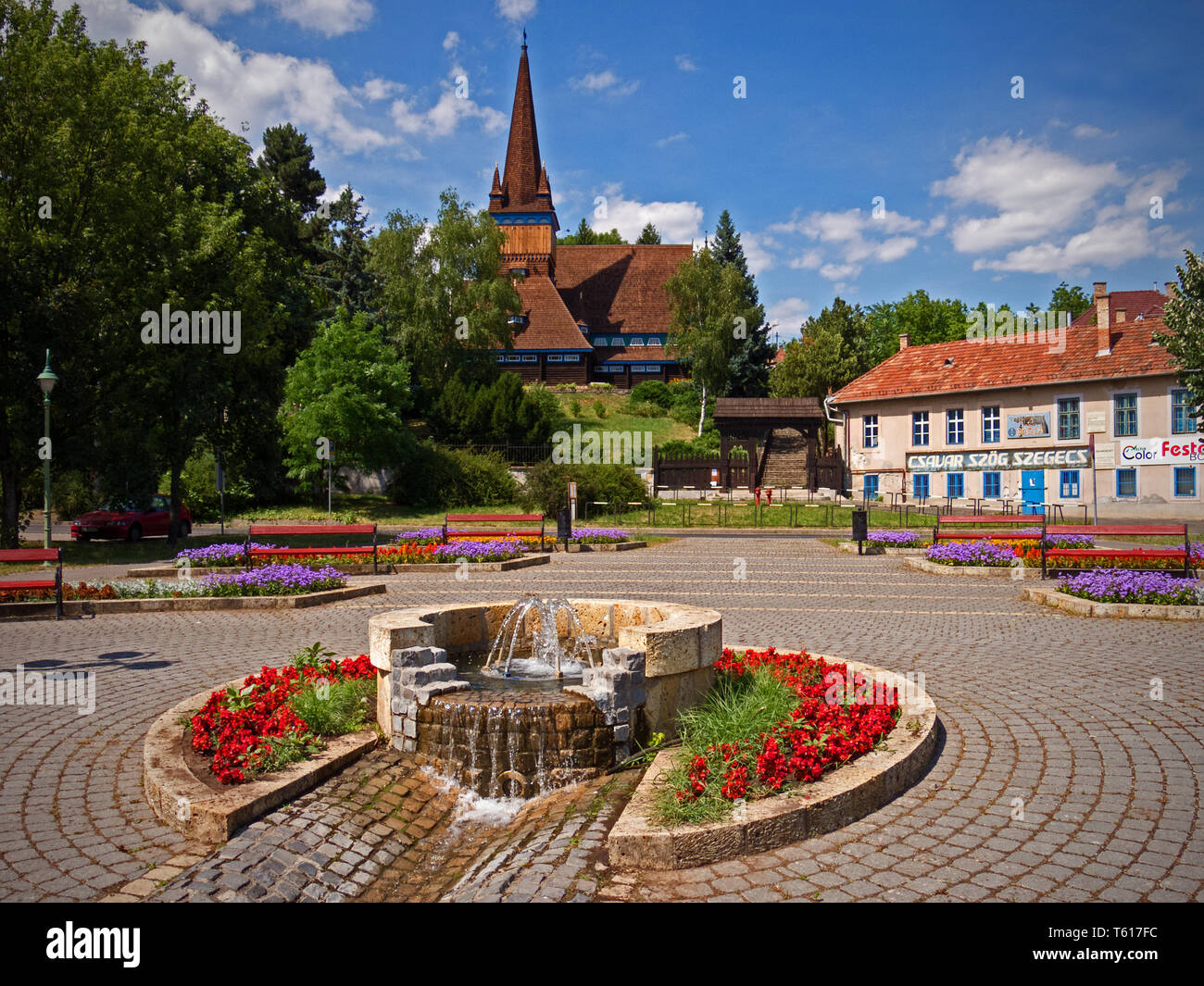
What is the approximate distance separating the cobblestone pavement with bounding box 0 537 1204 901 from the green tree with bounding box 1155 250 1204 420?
16.2 metres

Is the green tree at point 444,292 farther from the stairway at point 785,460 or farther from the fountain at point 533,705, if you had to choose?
the fountain at point 533,705

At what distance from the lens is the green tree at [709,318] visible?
52938mm

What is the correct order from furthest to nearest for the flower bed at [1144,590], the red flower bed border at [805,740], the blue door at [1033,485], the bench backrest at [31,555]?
the blue door at [1033,485]
the bench backrest at [31,555]
the flower bed at [1144,590]
the red flower bed border at [805,740]

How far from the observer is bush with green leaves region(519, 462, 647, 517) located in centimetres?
3038

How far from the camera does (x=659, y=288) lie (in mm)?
70875

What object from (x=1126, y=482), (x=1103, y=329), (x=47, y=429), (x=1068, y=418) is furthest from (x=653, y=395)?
(x=47, y=429)

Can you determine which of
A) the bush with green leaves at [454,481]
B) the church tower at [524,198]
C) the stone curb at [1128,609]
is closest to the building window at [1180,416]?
the stone curb at [1128,609]

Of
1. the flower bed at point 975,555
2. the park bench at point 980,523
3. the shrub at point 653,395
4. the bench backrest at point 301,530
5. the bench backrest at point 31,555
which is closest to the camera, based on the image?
the bench backrest at point 31,555

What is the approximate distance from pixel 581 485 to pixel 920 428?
1968 cm

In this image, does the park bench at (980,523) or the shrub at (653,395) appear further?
the shrub at (653,395)

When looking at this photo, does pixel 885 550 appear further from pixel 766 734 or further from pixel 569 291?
pixel 569 291

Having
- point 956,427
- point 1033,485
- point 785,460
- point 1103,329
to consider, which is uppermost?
point 1103,329

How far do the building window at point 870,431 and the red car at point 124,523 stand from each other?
32250mm

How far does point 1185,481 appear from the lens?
33875mm
